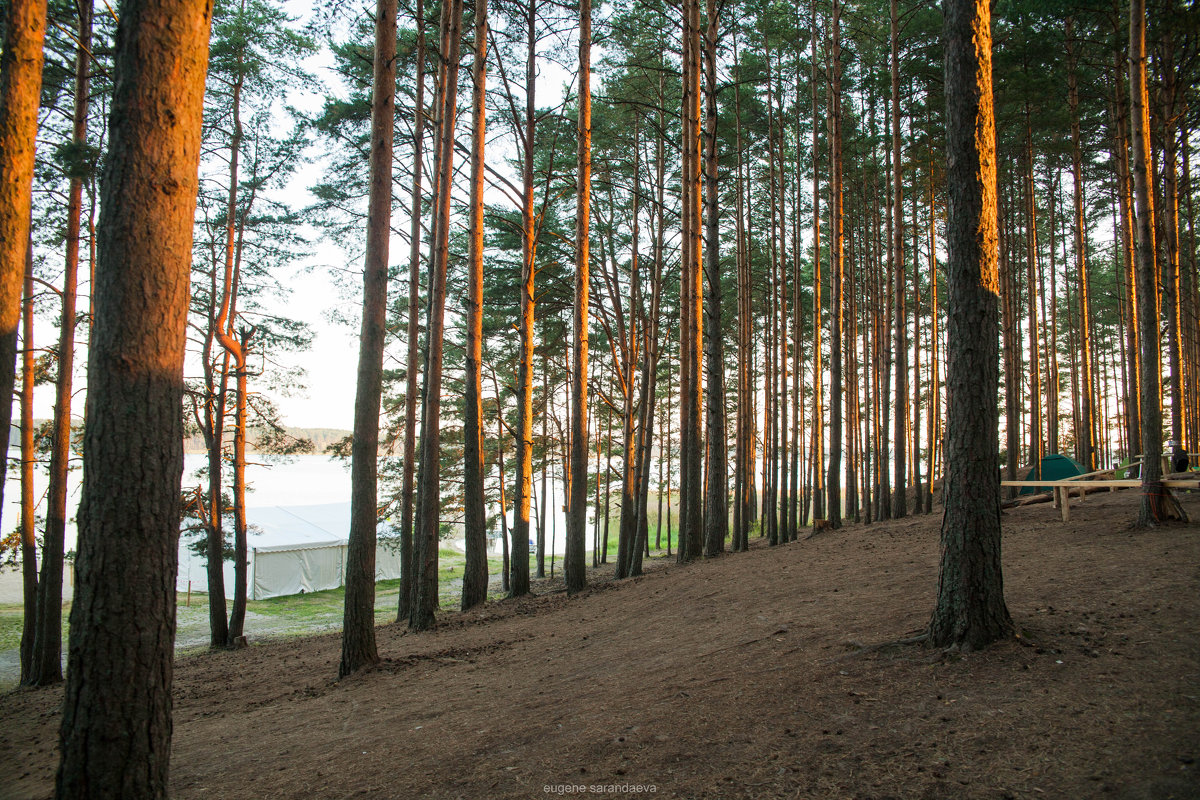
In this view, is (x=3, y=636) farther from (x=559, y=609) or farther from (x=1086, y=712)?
(x=1086, y=712)

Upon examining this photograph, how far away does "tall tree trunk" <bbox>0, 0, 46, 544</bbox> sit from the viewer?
5.12 m

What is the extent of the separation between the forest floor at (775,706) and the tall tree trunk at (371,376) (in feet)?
1.75

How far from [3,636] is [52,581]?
11561 mm

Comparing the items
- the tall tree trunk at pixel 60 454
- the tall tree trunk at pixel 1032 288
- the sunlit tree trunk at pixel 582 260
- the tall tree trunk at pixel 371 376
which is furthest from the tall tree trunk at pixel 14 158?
the tall tree trunk at pixel 1032 288

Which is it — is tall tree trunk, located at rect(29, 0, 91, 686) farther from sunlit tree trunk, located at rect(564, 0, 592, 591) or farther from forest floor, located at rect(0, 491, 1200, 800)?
sunlit tree trunk, located at rect(564, 0, 592, 591)

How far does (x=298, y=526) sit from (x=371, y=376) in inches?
984

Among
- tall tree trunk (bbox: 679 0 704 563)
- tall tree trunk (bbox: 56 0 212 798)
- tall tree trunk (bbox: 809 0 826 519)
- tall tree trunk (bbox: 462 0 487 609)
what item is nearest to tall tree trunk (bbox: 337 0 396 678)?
tall tree trunk (bbox: 56 0 212 798)

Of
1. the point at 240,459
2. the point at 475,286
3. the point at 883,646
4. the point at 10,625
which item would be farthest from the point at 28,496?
the point at 883,646

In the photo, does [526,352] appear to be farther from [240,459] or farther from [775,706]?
[775,706]

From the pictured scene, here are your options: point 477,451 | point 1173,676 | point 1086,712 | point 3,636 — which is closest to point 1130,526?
point 1173,676

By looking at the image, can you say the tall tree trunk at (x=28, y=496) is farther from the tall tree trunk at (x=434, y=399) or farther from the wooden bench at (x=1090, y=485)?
the wooden bench at (x=1090, y=485)

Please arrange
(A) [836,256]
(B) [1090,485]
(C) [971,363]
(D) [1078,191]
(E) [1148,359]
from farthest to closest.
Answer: (D) [1078,191]
(A) [836,256]
(B) [1090,485]
(E) [1148,359]
(C) [971,363]

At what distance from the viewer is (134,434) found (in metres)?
2.86

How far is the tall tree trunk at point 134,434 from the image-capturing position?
2.77 meters
